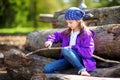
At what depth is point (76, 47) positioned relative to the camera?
617 centimetres

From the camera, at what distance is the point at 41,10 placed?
146 feet

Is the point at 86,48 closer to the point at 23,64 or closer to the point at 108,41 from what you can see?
the point at 108,41

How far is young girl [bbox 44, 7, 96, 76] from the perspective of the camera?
6090mm

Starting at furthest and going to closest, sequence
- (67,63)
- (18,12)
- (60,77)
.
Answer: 1. (18,12)
2. (67,63)
3. (60,77)

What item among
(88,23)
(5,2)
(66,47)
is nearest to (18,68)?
(66,47)

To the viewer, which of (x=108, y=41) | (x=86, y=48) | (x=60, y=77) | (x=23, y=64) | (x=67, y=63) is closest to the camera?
(x=60, y=77)

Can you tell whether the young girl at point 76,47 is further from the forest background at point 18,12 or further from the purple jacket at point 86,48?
the forest background at point 18,12

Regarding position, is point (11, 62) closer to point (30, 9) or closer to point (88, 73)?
point (88, 73)

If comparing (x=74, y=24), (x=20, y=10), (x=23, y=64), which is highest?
(x=74, y=24)

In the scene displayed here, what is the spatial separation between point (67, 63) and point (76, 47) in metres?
0.33

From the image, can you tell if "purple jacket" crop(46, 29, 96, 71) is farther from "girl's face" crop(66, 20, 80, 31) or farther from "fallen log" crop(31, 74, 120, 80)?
"fallen log" crop(31, 74, 120, 80)

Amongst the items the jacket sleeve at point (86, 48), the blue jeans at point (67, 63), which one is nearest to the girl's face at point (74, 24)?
the jacket sleeve at point (86, 48)

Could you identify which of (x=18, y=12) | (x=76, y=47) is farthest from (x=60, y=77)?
(x=18, y=12)

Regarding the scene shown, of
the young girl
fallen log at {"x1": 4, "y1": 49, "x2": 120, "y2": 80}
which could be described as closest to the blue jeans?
the young girl
